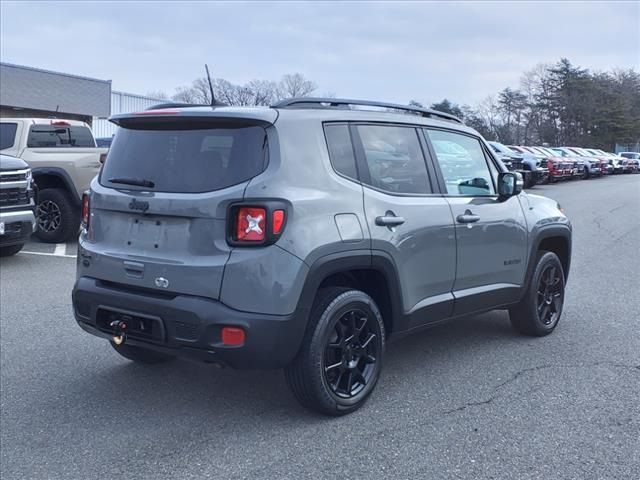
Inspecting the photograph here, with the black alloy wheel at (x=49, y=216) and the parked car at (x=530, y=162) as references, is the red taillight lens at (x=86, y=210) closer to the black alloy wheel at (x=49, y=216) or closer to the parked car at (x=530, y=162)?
the black alloy wheel at (x=49, y=216)

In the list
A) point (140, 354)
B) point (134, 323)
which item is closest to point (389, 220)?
point (134, 323)

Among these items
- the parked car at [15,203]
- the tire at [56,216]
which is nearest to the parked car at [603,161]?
the tire at [56,216]

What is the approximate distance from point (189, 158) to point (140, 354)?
1.75 meters

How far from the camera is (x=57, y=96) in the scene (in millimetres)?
37000

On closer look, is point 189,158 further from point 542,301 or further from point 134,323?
point 542,301

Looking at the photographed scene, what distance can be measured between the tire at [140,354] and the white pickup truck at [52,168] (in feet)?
21.2

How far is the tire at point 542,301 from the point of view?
18.5 ft

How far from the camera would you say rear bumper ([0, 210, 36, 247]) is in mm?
8742

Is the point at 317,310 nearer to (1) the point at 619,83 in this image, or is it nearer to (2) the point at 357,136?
(2) the point at 357,136

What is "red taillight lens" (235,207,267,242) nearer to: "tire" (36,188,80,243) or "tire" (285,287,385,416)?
"tire" (285,287,385,416)

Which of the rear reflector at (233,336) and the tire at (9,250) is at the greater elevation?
the rear reflector at (233,336)

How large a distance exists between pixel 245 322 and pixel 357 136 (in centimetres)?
144

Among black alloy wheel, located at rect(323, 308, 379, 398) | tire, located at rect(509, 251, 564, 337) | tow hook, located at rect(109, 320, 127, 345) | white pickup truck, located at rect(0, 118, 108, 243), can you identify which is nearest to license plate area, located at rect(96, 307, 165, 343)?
tow hook, located at rect(109, 320, 127, 345)

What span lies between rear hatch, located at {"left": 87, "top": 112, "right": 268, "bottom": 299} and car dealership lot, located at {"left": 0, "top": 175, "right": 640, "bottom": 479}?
34.9 inches
